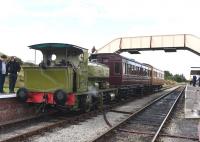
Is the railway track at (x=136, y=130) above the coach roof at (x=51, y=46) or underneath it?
underneath

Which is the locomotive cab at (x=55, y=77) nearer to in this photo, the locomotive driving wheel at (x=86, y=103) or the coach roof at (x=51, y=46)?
the coach roof at (x=51, y=46)

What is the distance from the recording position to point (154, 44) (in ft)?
130

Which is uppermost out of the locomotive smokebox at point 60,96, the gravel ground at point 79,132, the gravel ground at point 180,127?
the locomotive smokebox at point 60,96

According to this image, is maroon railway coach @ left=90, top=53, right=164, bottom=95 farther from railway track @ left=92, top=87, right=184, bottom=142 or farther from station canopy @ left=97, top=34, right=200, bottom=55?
station canopy @ left=97, top=34, right=200, bottom=55

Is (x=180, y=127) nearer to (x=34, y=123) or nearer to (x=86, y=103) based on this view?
(x=86, y=103)

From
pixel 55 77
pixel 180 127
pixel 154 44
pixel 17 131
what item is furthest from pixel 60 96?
pixel 154 44

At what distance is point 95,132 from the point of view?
11.8 metres

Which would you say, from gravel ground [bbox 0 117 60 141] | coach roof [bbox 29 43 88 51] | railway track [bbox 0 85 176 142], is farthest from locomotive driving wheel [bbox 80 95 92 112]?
gravel ground [bbox 0 117 60 141]

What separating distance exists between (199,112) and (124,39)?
2394 cm

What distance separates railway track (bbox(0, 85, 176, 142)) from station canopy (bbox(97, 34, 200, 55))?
23807mm

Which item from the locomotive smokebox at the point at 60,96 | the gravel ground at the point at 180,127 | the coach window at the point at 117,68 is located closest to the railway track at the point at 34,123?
the locomotive smokebox at the point at 60,96

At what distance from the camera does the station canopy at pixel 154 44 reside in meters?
37.8

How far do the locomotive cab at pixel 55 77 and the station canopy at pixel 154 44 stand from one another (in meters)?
24.3

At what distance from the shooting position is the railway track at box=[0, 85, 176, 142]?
10.4 meters
